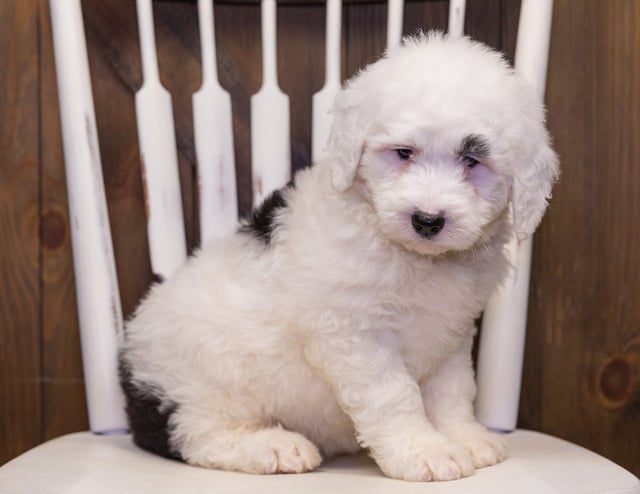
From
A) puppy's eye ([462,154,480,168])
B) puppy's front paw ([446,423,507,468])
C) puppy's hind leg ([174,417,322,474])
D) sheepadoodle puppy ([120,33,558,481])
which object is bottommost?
puppy's hind leg ([174,417,322,474])

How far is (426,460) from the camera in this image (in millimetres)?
1201

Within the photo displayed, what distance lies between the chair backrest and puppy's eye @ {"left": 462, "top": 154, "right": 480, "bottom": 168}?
0.36 metres

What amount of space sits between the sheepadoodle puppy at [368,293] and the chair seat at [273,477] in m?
0.06

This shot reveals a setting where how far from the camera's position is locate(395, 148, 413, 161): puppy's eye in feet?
4.00

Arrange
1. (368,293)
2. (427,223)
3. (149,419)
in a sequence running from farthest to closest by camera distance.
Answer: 1. (149,419)
2. (368,293)
3. (427,223)

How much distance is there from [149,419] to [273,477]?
0.99ft

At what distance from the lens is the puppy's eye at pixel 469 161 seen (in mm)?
1208

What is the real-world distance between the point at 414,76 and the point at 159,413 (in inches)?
27.3

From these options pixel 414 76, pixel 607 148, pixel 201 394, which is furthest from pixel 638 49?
pixel 201 394

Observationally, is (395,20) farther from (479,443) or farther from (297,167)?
(479,443)

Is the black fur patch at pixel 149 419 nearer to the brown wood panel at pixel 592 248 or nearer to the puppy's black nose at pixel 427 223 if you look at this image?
the puppy's black nose at pixel 427 223

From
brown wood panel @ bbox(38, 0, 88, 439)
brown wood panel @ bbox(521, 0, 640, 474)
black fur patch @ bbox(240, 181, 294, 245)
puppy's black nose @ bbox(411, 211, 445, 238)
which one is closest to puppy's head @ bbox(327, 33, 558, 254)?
puppy's black nose @ bbox(411, 211, 445, 238)

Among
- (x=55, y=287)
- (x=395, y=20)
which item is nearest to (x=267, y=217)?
(x=395, y=20)

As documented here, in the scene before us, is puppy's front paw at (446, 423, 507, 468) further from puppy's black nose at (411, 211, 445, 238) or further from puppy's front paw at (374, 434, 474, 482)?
puppy's black nose at (411, 211, 445, 238)
